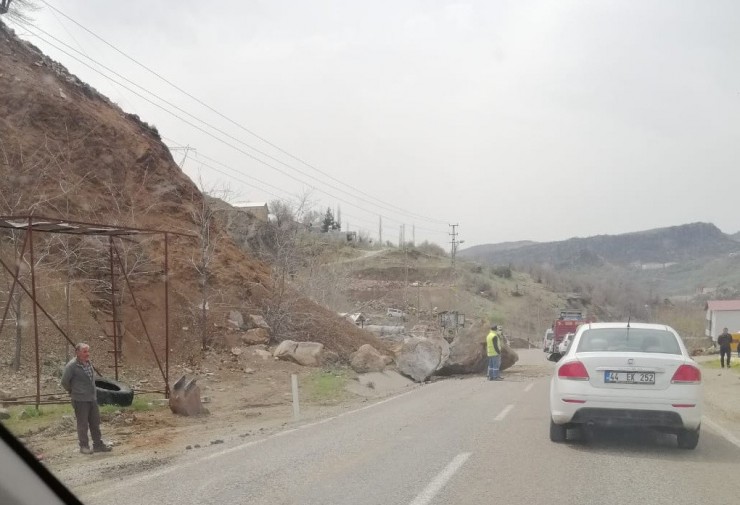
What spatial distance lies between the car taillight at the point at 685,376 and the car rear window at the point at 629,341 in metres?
0.54

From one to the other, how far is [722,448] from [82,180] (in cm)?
2076

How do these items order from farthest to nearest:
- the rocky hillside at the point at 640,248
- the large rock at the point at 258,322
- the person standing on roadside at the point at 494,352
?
the rocky hillside at the point at 640,248
the large rock at the point at 258,322
the person standing on roadside at the point at 494,352

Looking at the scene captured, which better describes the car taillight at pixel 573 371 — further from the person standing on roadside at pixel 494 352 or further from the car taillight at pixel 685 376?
the person standing on roadside at pixel 494 352

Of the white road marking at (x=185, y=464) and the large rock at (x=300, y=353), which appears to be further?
the large rock at (x=300, y=353)

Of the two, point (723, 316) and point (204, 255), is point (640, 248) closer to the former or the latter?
point (723, 316)

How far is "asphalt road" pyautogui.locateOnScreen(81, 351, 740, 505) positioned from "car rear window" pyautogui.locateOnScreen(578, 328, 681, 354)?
4.00ft

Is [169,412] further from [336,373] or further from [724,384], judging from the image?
[724,384]

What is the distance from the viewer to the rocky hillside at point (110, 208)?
68.5 feet

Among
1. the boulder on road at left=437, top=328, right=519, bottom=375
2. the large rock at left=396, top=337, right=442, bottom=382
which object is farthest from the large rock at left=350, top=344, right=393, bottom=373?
the boulder on road at left=437, top=328, right=519, bottom=375

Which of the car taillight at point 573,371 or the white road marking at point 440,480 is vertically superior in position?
the car taillight at point 573,371

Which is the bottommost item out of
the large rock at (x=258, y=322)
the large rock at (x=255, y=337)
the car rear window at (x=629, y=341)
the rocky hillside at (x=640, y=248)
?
the large rock at (x=255, y=337)

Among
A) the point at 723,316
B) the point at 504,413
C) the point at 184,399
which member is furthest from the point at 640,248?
the point at 184,399

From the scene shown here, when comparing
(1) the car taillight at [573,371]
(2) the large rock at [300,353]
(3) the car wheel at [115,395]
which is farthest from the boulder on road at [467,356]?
(1) the car taillight at [573,371]

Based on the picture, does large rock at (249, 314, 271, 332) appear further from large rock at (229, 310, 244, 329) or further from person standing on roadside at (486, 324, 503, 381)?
person standing on roadside at (486, 324, 503, 381)
